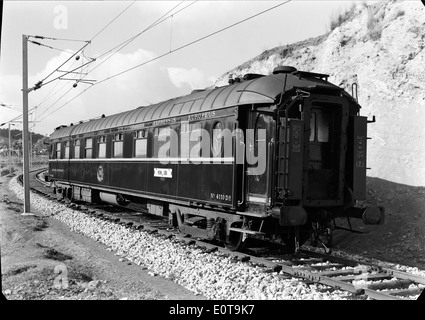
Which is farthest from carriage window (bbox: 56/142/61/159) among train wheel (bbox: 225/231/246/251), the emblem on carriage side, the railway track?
train wheel (bbox: 225/231/246/251)

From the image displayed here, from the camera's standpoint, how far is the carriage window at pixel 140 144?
13.7 meters

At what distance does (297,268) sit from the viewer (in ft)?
26.8

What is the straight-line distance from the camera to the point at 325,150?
9297 millimetres

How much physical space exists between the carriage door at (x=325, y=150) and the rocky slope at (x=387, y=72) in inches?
234

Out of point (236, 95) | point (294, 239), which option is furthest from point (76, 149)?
point (294, 239)

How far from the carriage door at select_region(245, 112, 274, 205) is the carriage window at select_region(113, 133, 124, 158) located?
7582 millimetres

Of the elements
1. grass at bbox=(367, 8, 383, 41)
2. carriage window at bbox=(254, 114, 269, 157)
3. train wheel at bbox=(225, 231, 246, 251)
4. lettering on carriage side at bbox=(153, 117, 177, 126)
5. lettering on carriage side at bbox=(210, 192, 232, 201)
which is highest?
grass at bbox=(367, 8, 383, 41)

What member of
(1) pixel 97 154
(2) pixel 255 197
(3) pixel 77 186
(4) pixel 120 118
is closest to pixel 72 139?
(3) pixel 77 186

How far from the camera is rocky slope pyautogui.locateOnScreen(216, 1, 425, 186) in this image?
1492 centimetres

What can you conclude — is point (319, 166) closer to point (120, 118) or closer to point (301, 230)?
point (301, 230)

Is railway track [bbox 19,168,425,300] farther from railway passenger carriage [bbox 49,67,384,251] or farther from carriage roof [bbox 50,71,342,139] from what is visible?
carriage roof [bbox 50,71,342,139]

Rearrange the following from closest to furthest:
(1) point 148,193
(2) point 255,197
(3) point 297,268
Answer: (3) point 297,268 < (2) point 255,197 < (1) point 148,193

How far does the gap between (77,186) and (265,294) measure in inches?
611

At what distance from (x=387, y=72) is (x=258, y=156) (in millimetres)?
10566
